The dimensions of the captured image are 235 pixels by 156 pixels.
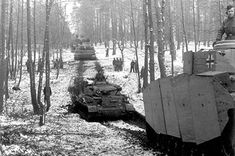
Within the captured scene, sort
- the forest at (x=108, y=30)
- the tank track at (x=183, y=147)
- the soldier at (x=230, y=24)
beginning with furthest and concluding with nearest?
1. the forest at (x=108, y=30)
2. the soldier at (x=230, y=24)
3. the tank track at (x=183, y=147)

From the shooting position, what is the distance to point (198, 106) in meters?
6.64

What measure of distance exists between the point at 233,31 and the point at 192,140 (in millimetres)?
3550

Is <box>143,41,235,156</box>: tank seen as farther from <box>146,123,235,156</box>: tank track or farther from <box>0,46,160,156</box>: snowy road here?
<box>0,46,160,156</box>: snowy road

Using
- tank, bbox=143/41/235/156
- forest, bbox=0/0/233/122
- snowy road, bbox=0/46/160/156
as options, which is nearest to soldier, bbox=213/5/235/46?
tank, bbox=143/41/235/156

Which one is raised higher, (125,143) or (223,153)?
(223,153)

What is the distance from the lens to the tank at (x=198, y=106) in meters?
6.05

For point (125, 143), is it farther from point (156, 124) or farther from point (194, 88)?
point (194, 88)

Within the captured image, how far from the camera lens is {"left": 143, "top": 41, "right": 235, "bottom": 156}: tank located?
6.05m

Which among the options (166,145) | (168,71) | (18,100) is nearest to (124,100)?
(166,145)

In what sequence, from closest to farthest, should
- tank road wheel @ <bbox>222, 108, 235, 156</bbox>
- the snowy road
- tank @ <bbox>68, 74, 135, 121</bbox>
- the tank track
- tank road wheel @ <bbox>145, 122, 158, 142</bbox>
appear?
tank road wheel @ <bbox>222, 108, 235, 156</bbox>
the tank track
the snowy road
tank road wheel @ <bbox>145, 122, 158, 142</bbox>
tank @ <bbox>68, 74, 135, 121</bbox>

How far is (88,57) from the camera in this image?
38250 mm

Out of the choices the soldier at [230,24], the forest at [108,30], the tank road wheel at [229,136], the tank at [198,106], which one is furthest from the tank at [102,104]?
the tank road wheel at [229,136]

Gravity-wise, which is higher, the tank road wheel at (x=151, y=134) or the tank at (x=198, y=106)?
the tank at (x=198, y=106)

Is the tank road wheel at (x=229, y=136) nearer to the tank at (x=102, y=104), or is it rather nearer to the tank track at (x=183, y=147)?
the tank track at (x=183, y=147)
